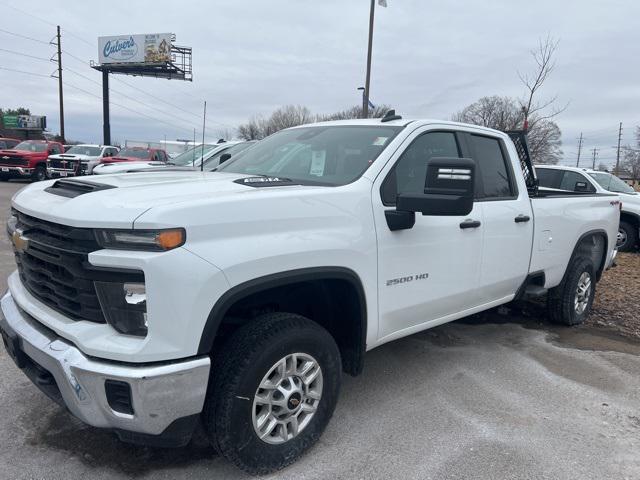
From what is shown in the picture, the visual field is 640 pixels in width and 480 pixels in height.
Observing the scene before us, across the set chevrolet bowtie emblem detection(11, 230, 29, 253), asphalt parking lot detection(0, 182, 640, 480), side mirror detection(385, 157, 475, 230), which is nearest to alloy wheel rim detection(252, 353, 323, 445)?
asphalt parking lot detection(0, 182, 640, 480)

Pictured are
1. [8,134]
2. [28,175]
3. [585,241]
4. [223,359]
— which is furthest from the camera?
[8,134]

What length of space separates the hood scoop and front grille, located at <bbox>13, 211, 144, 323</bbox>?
0.19 meters

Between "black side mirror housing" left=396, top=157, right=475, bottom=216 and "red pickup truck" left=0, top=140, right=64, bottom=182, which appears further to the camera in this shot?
"red pickup truck" left=0, top=140, right=64, bottom=182

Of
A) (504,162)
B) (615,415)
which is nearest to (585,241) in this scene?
(504,162)

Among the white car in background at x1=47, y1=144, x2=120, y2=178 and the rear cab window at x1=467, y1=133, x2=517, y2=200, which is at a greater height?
the rear cab window at x1=467, y1=133, x2=517, y2=200

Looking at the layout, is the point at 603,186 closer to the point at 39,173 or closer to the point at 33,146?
the point at 39,173

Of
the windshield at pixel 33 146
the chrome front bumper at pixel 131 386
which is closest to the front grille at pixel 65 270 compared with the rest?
the chrome front bumper at pixel 131 386

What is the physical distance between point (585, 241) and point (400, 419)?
3.30 m

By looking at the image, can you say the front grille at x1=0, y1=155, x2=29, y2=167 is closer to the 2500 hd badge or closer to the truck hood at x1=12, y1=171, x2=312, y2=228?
the truck hood at x1=12, y1=171, x2=312, y2=228

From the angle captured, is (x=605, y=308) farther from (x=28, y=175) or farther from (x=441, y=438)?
(x=28, y=175)

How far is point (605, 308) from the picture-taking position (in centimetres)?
632

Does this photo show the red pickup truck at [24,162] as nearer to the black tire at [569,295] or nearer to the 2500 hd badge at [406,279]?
the black tire at [569,295]

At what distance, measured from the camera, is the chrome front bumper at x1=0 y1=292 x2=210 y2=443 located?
2.16 m

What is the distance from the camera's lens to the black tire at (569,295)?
17.1 feet
